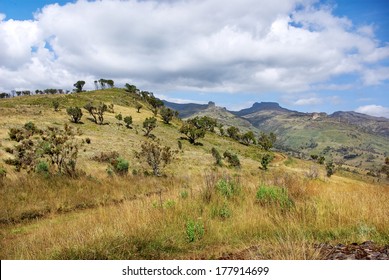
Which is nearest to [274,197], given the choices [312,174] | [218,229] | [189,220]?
[218,229]

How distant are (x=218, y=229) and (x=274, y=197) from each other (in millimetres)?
2287

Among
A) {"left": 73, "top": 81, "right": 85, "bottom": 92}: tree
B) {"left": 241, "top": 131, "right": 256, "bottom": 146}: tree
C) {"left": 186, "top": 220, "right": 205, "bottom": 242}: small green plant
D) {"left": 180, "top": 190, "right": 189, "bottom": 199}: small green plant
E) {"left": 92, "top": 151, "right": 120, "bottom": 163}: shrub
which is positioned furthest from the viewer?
{"left": 73, "top": 81, "right": 85, "bottom": 92}: tree

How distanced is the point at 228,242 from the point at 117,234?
85.2 inches

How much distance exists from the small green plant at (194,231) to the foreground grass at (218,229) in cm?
6

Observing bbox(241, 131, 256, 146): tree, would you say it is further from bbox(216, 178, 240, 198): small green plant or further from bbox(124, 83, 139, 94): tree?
bbox(216, 178, 240, 198): small green plant

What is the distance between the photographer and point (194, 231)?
664 cm

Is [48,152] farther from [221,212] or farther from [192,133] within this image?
[192,133]

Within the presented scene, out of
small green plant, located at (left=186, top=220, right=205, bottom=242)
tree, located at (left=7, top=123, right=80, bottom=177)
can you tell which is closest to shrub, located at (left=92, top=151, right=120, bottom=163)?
tree, located at (left=7, top=123, right=80, bottom=177)

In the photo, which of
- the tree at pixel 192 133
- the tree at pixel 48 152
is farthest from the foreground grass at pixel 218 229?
the tree at pixel 192 133

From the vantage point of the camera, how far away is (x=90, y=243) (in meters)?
5.57

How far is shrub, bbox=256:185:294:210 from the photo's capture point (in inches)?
316

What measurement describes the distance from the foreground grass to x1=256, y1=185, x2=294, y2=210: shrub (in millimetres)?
168

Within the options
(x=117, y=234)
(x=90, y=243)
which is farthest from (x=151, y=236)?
(x=90, y=243)

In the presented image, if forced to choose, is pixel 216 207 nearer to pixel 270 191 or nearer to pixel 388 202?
pixel 270 191
